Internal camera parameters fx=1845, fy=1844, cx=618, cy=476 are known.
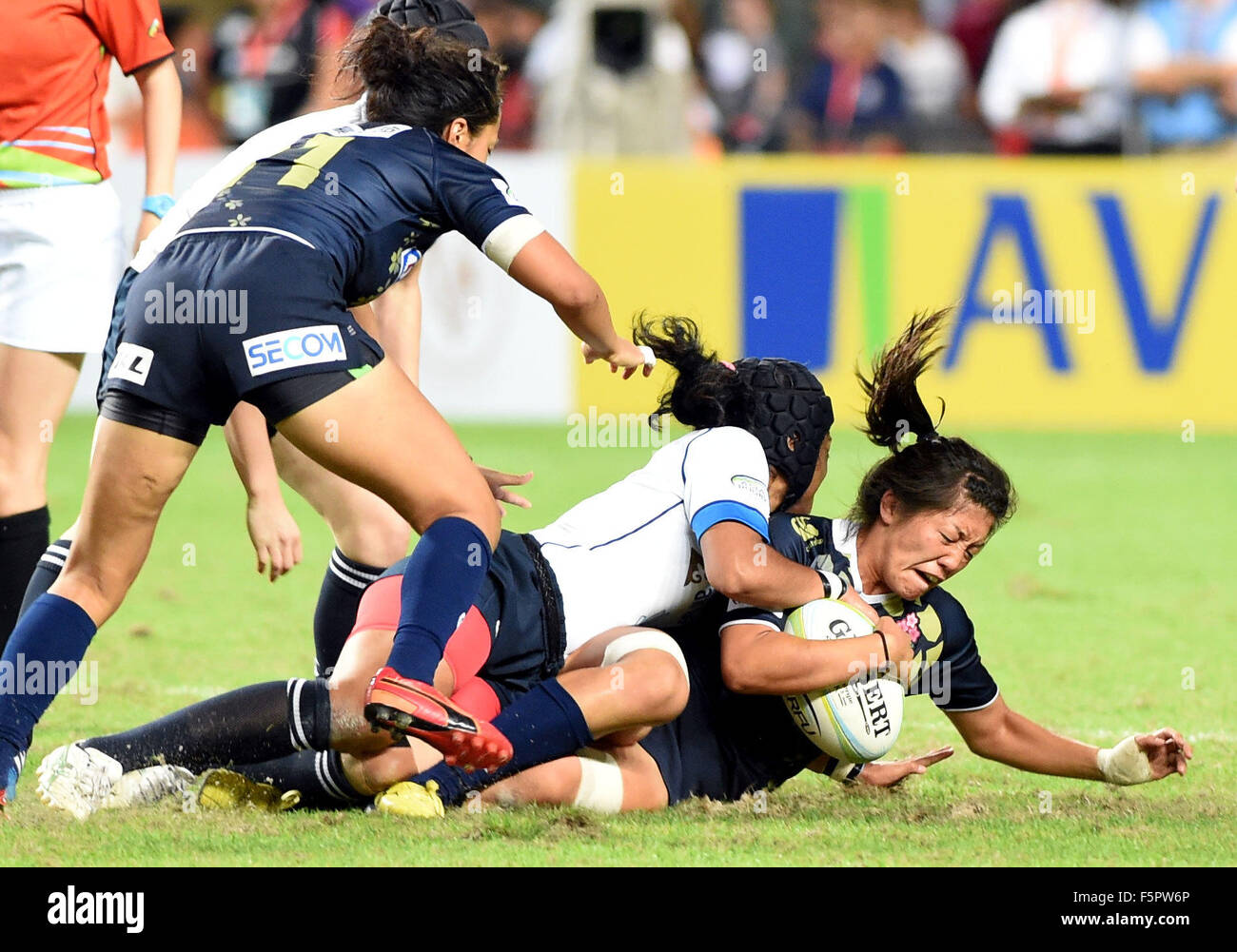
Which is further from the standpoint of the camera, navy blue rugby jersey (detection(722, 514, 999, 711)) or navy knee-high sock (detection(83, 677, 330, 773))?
navy blue rugby jersey (detection(722, 514, 999, 711))

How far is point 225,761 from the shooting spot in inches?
152

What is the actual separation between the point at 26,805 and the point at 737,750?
153cm

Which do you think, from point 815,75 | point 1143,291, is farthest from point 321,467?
point 815,75

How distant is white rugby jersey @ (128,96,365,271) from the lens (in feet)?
12.8

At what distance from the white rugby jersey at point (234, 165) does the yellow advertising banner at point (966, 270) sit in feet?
23.2

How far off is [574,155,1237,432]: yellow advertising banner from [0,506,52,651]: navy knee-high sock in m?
6.64

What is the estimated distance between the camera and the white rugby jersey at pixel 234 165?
3.92m

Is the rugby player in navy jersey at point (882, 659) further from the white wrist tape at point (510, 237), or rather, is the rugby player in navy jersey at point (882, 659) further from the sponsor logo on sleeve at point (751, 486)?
the white wrist tape at point (510, 237)

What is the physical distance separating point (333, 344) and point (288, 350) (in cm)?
9

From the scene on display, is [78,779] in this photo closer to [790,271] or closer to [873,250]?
[790,271]

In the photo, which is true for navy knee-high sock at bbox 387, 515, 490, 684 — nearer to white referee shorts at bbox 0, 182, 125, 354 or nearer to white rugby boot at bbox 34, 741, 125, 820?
white rugby boot at bbox 34, 741, 125, 820

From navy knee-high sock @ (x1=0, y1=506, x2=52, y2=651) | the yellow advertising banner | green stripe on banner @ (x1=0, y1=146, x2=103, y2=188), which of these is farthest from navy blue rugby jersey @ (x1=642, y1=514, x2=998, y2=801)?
the yellow advertising banner
